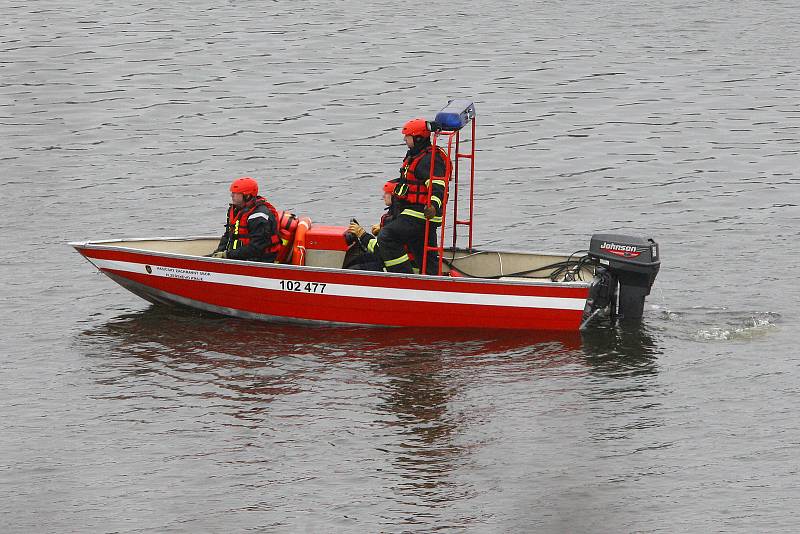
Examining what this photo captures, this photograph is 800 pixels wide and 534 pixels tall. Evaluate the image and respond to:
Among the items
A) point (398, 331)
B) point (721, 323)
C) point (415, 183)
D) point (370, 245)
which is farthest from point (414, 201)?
point (721, 323)

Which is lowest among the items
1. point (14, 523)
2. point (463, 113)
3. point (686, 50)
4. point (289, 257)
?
point (14, 523)

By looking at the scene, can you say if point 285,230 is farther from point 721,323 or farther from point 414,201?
point 721,323

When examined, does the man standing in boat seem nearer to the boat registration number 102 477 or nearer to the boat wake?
the boat registration number 102 477

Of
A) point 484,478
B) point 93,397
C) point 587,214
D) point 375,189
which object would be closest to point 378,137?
point 375,189

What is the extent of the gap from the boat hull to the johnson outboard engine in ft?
1.27

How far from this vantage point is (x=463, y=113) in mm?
14953

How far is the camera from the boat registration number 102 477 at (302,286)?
609 inches

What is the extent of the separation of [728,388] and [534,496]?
11.1ft

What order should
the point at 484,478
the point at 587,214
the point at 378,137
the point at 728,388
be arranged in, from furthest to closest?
1. the point at 378,137
2. the point at 587,214
3. the point at 728,388
4. the point at 484,478

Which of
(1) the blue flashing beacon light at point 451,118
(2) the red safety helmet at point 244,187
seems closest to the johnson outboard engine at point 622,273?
(1) the blue flashing beacon light at point 451,118

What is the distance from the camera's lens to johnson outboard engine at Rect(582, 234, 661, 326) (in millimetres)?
15070

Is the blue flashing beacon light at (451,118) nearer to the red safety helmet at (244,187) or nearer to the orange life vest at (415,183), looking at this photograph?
the orange life vest at (415,183)

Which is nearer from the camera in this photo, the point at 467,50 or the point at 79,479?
the point at 79,479

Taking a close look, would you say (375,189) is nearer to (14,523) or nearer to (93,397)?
(93,397)
